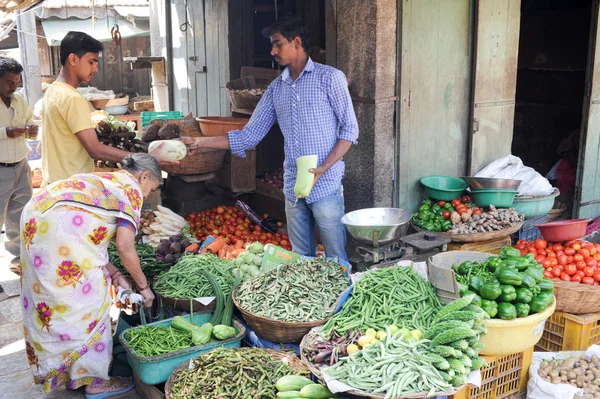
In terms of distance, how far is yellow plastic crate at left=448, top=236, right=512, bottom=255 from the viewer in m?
5.18

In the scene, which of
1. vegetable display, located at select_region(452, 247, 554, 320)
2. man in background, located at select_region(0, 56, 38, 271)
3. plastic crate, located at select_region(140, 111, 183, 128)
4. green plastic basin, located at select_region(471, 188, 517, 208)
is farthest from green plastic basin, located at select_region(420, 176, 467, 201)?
man in background, located at select_region(0, 56, 38, 271)

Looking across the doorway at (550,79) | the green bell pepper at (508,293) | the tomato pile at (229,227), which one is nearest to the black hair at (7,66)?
the tomato pile at (229,227)

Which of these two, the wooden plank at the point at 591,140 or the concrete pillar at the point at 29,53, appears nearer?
the wooden plank at the point at 591,140

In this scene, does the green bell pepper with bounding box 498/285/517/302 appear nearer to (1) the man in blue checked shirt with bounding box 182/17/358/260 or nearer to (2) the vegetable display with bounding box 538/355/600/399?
(2) the vegetable display with bounding box 538/355/600/399

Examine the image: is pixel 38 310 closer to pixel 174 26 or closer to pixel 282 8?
pixel 282 8

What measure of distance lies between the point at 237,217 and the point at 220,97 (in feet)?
8.78

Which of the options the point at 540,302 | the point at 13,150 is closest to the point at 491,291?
the point at 540,302

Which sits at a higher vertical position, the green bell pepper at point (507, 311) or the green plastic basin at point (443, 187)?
the green plastic basin at point (443, 187)

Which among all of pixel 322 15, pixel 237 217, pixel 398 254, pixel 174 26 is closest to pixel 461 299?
pixel 398 254

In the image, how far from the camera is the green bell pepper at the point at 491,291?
145 inches

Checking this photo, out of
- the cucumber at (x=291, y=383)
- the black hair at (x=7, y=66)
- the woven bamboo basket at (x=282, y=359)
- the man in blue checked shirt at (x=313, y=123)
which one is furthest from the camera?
the black hair at (x=7, y=66)

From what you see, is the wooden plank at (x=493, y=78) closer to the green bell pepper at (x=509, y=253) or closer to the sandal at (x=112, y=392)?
the green bell pepper at (x=509, y=253)

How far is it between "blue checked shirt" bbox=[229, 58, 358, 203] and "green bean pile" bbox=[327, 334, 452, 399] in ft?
5.53

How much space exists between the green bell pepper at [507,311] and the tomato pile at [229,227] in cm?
264
